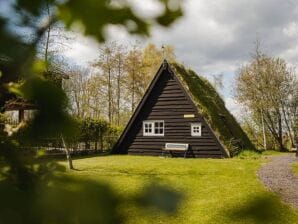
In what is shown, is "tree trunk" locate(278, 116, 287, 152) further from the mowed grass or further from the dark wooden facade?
the mowed grass

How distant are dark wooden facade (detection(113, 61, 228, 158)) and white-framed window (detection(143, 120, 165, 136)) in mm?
175

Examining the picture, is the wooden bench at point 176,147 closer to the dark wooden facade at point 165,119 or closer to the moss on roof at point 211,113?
the dark wooden facade at point 165,119

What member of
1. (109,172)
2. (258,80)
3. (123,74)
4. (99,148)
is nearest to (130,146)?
(99,148)

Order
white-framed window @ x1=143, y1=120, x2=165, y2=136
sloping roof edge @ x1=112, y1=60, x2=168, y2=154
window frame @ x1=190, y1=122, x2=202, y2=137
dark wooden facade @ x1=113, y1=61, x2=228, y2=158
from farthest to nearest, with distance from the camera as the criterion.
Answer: white-framed window @ x1=143, y1=120, x2=165, y2=136
sloping roof edge @ x1=112, y1=60, x2=168, y2=154
dark wooden facade @ x1=113, y1=61, x2=228, y2=158
window frame @ x1=190, y1=122, x2=202, y2=137

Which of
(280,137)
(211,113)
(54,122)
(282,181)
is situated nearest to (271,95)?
(280,137)

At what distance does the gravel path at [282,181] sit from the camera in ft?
33.7

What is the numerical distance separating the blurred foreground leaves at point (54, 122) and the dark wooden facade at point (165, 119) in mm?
19268

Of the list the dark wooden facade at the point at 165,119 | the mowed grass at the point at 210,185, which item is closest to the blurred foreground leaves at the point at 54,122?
the mowed grass at the point at 210,185

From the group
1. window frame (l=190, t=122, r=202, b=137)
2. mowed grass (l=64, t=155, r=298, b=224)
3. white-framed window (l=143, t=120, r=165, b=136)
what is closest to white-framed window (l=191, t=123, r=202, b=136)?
window frame (l=190, t=122, r=202, b=137)

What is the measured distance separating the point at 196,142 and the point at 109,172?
747 cm

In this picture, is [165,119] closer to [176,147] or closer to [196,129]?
[176,147]

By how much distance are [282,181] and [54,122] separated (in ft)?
41.5

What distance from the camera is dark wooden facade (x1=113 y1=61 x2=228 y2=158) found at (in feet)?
67.4

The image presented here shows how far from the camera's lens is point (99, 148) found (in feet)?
82.1
